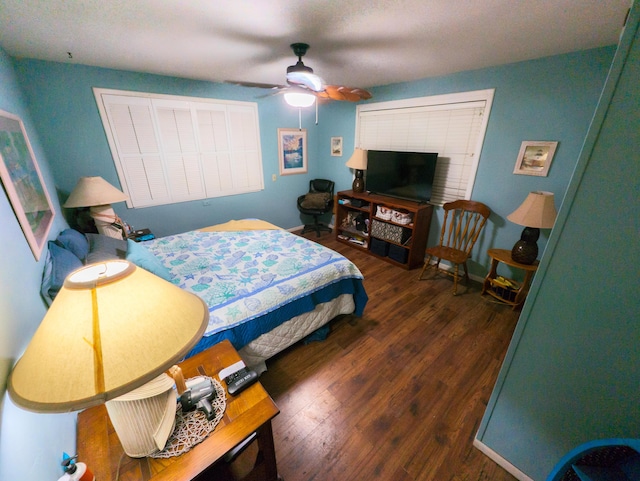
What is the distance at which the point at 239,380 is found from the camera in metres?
1.07

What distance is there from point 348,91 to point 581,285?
2.00 m

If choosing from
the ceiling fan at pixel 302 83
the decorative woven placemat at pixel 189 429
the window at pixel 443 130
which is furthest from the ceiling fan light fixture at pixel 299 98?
the decorative woven placemat at pixel 189 429

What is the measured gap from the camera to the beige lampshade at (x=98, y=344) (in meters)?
0.49

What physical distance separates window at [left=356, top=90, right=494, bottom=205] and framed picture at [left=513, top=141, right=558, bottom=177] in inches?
15.7

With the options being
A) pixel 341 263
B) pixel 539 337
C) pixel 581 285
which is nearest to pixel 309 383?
pixel 341 263

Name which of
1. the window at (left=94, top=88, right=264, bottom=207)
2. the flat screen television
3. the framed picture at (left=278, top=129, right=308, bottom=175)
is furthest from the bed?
the framed picture at (left=278, top=129, right=308, bottom=175)

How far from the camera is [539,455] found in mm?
1188

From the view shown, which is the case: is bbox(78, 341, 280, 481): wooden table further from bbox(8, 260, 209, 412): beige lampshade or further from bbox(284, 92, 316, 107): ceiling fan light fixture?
bbox(284, 92, 316, 107): ceiling fan light fixture

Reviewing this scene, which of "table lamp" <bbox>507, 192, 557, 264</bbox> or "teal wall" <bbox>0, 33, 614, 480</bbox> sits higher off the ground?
"teal wall" <bbox>0, 33, 614, 480</bbox>

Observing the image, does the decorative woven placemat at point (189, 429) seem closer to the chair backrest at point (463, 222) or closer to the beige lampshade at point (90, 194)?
the beige lampshade at point (90, 194)

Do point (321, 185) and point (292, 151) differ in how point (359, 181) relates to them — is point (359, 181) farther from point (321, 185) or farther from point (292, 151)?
point (292, 151)

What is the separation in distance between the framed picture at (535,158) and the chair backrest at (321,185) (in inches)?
105

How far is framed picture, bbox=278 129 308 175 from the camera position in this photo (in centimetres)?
403

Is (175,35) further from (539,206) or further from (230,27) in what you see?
(539,206)
